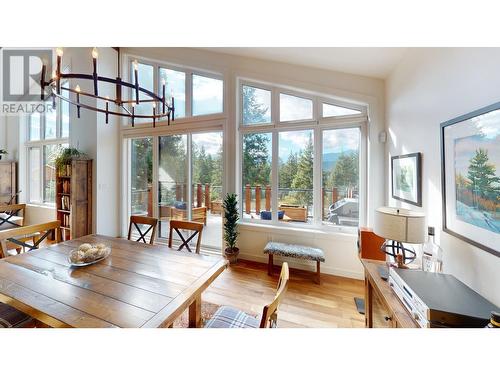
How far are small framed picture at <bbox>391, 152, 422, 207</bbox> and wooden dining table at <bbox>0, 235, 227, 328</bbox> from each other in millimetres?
1843

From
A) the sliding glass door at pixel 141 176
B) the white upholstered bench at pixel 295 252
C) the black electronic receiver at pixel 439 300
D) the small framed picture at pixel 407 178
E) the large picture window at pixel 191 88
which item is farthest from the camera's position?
the sliding glass door at pixel 141 176

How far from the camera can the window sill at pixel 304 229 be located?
2947mm

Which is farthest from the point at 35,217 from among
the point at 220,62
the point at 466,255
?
the point at 466,255

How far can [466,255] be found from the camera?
121cm

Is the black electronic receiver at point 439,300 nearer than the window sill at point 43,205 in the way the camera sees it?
Yes

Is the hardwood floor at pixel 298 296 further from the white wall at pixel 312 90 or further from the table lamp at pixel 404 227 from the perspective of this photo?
the table lamp at pixel 404 227

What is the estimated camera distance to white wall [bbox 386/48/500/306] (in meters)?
1.06

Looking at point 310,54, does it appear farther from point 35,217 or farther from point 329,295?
point 35,217

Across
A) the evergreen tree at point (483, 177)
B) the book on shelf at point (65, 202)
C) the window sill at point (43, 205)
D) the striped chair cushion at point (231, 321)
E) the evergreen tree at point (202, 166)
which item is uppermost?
the evergreen tree at point (202, 166)

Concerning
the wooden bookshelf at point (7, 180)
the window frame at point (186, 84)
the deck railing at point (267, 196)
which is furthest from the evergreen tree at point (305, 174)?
the wooden bookshelf at point (7, 180)

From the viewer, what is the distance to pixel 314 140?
311 centimetres

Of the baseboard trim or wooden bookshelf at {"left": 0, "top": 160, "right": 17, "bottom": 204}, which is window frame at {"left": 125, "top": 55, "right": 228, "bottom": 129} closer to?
the baseboard trim

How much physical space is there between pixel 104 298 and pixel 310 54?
123 inches

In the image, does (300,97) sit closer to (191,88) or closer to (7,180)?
(191,88)
